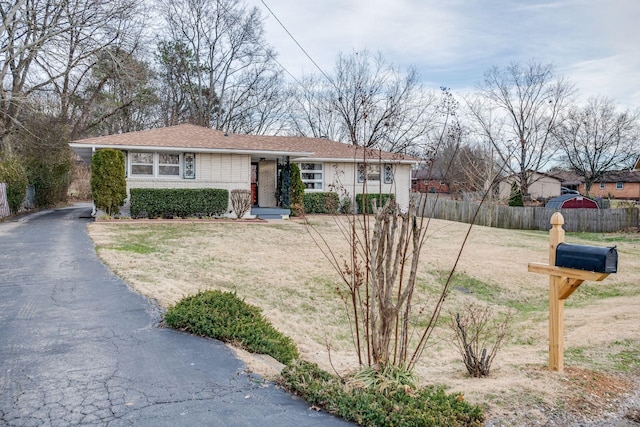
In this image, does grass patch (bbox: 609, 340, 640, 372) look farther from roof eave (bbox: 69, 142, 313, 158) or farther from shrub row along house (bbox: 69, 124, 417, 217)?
roof eave (bbox: 69, 142, 313, 158)

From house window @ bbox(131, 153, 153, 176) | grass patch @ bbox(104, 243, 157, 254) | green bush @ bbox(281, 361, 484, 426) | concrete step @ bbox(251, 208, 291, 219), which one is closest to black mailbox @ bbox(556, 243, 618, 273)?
green bush @ bbox(281, 361, 484, 426)

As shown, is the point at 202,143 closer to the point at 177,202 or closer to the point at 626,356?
the point at 177,202

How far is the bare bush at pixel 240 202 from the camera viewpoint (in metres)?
18.7

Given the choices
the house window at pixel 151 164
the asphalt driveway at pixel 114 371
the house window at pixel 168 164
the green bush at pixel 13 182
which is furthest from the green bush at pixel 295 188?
the asphalt driveway at pixel 114 371

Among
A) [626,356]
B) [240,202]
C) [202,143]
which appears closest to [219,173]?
[202,143]

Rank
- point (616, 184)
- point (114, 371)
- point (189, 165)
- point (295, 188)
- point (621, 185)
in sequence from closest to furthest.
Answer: point (114, 371)
point (189, 165)
point (295, 188)
point (621, 185)
point (616, 184)

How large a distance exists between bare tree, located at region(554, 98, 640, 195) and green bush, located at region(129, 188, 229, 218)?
31590 mm

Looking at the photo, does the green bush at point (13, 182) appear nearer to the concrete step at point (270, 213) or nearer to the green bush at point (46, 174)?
the green bush at point (46, 174)

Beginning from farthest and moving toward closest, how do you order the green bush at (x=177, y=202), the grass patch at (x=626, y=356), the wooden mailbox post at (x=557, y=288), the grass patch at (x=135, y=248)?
the green bush at (x=177, y=202)
the grass patch at (x=135, y=248)
the grass patch at (x=626, y=356)
the wooden mailbox post at (x=557, y=288)

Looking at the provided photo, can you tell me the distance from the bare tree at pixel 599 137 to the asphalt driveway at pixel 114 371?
4022cm

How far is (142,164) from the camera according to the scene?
59.6 ft

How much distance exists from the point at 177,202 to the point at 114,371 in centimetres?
1415

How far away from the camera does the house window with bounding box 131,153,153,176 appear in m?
18.1

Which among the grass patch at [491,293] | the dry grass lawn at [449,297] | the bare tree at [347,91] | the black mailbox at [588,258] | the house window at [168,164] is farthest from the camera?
the bare tree at [347,91]
